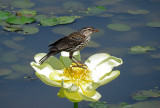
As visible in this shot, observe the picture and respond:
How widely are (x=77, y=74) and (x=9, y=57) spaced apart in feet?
5.73

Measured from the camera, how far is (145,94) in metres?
3.75

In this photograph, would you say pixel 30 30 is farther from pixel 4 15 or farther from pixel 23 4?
pixel 23 4

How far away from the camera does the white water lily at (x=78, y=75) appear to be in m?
2.61

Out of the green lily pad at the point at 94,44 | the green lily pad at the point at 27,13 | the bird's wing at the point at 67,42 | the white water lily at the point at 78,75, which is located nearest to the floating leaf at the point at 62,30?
the green lily pad at the point at 94,44

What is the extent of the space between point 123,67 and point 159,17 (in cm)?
132

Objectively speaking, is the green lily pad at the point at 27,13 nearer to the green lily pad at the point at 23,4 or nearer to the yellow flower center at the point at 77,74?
the green lily pad at the point at 23,4

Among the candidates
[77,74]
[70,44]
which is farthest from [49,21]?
[77,74]

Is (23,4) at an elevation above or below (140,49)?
above

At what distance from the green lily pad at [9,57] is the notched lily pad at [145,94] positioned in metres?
1.36

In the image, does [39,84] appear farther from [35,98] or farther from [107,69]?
[107,69]

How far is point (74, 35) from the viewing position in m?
3.20

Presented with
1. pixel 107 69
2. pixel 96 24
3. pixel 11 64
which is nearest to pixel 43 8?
pixel 96 24

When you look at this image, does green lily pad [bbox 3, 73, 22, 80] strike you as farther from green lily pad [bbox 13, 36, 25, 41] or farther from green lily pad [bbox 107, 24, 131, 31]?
green lily pad [bbox 107, 24, 131, 31]

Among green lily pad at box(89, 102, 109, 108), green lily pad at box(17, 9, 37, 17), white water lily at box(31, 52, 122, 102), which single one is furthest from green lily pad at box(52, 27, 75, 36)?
white water lily at box(31, 52, 122, 102)
